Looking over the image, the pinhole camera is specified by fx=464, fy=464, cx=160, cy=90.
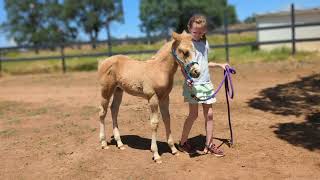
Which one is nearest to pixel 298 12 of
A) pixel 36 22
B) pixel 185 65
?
pixel 185 65

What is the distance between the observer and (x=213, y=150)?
5992mm

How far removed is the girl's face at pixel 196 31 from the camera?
5.53 m

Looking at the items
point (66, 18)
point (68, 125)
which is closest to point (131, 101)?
point (68, 125)

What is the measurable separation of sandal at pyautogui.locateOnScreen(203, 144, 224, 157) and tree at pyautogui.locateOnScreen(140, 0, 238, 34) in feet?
148

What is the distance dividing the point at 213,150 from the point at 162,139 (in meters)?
0.99

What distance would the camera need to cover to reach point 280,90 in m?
10.6

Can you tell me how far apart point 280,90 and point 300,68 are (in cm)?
379

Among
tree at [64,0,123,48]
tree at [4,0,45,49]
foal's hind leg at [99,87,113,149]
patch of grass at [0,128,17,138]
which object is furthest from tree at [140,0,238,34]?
foal's hind leg at [99,87,113,149]

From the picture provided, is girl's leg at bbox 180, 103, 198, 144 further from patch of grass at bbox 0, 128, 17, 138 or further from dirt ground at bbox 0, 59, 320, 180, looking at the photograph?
patch of grass at bbox 0, 128, 17, 138

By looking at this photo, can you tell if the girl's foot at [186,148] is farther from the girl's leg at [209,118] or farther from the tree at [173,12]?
the tree at [173,12]

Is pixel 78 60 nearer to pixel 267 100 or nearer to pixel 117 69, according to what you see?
pixel 267 100

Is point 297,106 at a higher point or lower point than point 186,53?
lower

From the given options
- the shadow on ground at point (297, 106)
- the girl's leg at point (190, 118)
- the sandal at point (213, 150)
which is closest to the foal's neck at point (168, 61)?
the girl's leg at point (190, 118)

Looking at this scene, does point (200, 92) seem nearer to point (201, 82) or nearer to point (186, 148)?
point (201, 82)
